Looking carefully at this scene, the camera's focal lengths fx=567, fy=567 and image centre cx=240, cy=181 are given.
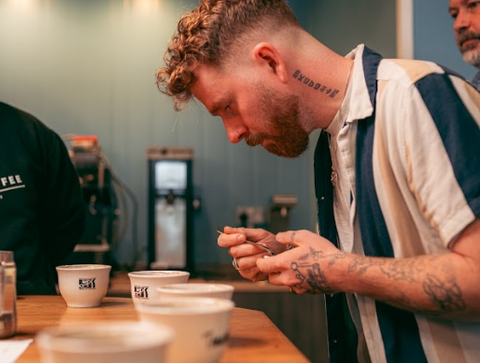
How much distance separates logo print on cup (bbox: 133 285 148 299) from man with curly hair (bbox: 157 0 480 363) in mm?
258

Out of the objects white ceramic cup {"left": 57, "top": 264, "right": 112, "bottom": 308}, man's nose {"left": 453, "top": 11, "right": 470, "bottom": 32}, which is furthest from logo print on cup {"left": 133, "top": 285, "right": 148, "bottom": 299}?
man's nose {"left": 453, "top": 11, "right": 470, "bottom": 32}

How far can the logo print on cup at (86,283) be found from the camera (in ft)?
4.20

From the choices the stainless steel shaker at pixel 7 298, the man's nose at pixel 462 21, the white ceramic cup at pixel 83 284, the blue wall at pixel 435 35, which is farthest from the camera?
the blue wall at pixel 435 35

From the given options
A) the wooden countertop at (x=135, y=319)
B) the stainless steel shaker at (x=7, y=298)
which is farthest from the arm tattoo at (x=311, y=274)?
the stainless steel shaker at (x=7, y=298)

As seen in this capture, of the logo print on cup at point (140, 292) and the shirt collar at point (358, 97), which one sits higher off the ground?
the shirt collar at point (358, 97)

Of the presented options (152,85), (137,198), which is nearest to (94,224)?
(137,198)

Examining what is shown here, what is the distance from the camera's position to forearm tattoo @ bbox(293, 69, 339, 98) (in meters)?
1.42

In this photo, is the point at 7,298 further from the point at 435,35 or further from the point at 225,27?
the point at 435,35

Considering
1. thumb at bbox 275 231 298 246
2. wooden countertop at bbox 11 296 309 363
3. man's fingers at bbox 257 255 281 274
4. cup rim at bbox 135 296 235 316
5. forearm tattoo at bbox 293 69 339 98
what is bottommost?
wooden countertop at bbox 11 296 309 363

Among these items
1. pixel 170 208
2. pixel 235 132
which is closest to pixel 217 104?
pixel 235 132

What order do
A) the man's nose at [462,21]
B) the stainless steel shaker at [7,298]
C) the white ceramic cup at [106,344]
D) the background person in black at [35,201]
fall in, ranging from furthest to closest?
1. the man's nose at [462,21]
2. the background person in black at [35,201]
3. the stainless steel shaker at [7,298]
4. the white ceramic cup at [106,344]

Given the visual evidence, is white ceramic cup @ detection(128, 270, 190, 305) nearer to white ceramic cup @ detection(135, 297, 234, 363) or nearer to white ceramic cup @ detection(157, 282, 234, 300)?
white ceramic cup @ detection(157, 282, 234, 300)

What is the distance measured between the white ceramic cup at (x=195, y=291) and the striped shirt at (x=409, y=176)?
1.43 ft

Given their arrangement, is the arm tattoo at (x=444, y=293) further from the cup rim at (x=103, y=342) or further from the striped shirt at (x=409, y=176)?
the cup rim at (x=103, y=342)
